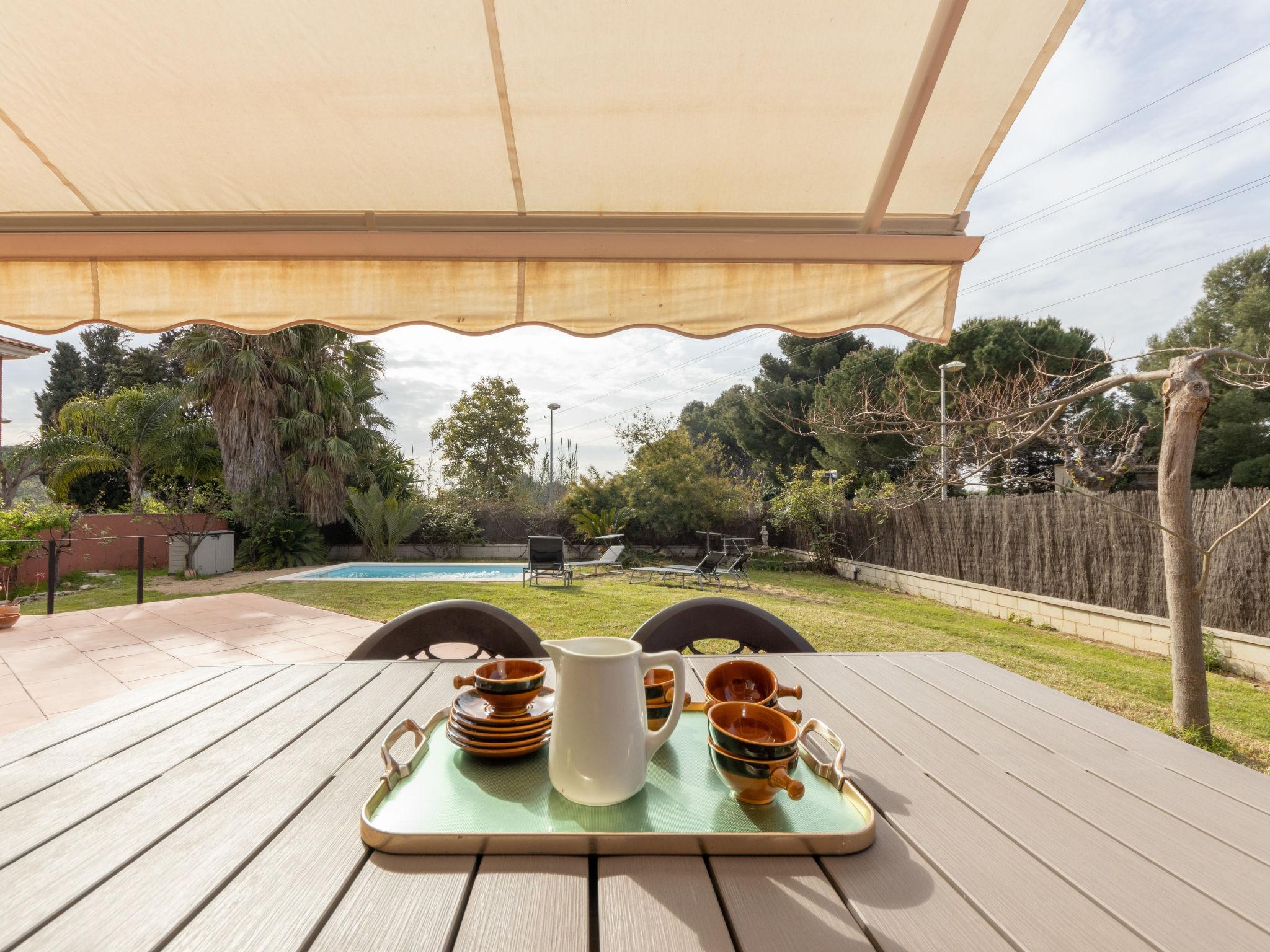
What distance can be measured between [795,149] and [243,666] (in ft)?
6.75

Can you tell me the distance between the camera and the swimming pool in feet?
31.7

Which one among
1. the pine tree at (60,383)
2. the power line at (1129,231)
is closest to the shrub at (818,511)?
the power line at (1129,231)

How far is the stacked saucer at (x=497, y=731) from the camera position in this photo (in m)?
0.94

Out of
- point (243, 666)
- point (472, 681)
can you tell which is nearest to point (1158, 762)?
point (472, 681)

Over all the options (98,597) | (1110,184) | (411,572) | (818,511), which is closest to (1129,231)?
(1110,184)

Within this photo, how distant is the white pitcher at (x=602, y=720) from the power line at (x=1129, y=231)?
1197cm

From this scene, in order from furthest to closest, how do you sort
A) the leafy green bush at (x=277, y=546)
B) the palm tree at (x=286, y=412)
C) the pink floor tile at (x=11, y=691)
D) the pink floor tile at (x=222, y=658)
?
the palm tree at (x=286, y=412) → the leafy green bush at (x=277, y=546) → the pink floor tile at (x=222, y=658) → the pink floor tile at (x=11, y=691)

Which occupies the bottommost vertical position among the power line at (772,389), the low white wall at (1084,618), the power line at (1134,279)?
the low white wall at (1084,618)

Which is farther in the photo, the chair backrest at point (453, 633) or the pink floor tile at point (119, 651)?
the pink floor tile at point (119, 651)

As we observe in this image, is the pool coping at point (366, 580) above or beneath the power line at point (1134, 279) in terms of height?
beneath

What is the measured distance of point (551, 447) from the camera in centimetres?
1941

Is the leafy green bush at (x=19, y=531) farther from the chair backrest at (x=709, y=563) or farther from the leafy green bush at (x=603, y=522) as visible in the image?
the leafy green bush at (x=603, y=522)

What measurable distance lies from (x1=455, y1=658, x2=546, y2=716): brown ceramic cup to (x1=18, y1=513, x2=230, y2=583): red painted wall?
459 inches

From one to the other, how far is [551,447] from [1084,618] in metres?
15.3
